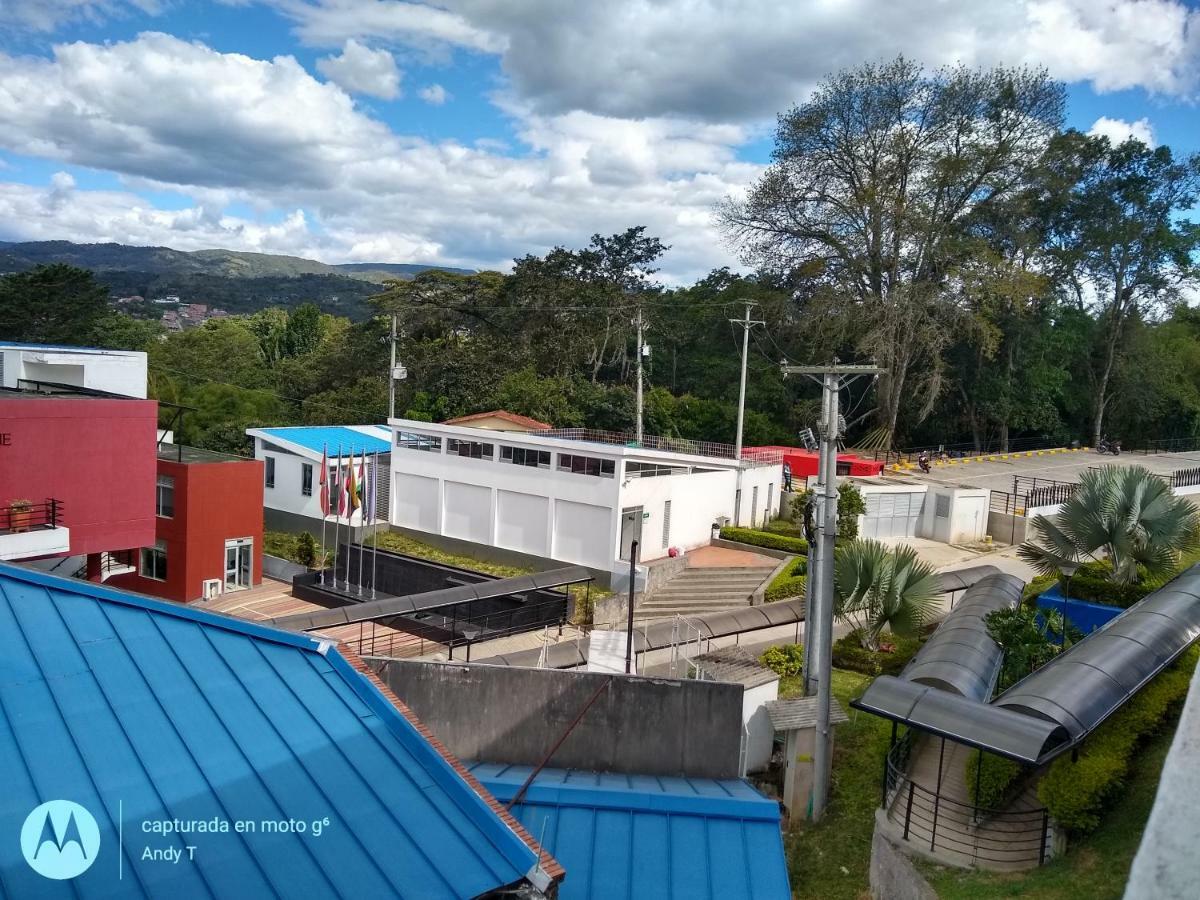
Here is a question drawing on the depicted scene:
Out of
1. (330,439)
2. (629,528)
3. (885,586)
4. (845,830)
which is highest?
(330,439)

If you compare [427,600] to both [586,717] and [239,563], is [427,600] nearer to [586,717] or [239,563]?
[586,717]

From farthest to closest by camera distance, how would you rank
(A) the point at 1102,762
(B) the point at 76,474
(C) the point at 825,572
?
(B) the point at 76,474 < (C) the point at 825,572 < (A) the point at 1102,762

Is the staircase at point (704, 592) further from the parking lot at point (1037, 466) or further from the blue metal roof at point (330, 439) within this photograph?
the blue metal roof at point (330, 439)

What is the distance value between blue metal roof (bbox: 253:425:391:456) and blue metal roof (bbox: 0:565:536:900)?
21.6 m

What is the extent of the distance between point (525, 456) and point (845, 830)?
15030 millimetres

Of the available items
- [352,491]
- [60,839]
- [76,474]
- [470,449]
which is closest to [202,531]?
[352,491]

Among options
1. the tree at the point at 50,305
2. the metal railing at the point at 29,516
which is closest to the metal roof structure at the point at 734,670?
the metal railing at the point at 29,516

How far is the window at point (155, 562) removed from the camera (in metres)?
24.4

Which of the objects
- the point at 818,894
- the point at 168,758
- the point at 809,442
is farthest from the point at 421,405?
the point at 168,758

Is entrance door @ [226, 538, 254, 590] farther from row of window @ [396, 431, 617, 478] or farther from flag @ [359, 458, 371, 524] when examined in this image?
row of window @ [396, 431, 617, 478]

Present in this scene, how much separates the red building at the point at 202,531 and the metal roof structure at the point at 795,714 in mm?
17292

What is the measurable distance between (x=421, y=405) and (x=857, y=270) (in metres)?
19.5

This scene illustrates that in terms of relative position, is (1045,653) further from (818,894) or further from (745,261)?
(745,261)

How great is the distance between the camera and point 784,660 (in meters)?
16.8
